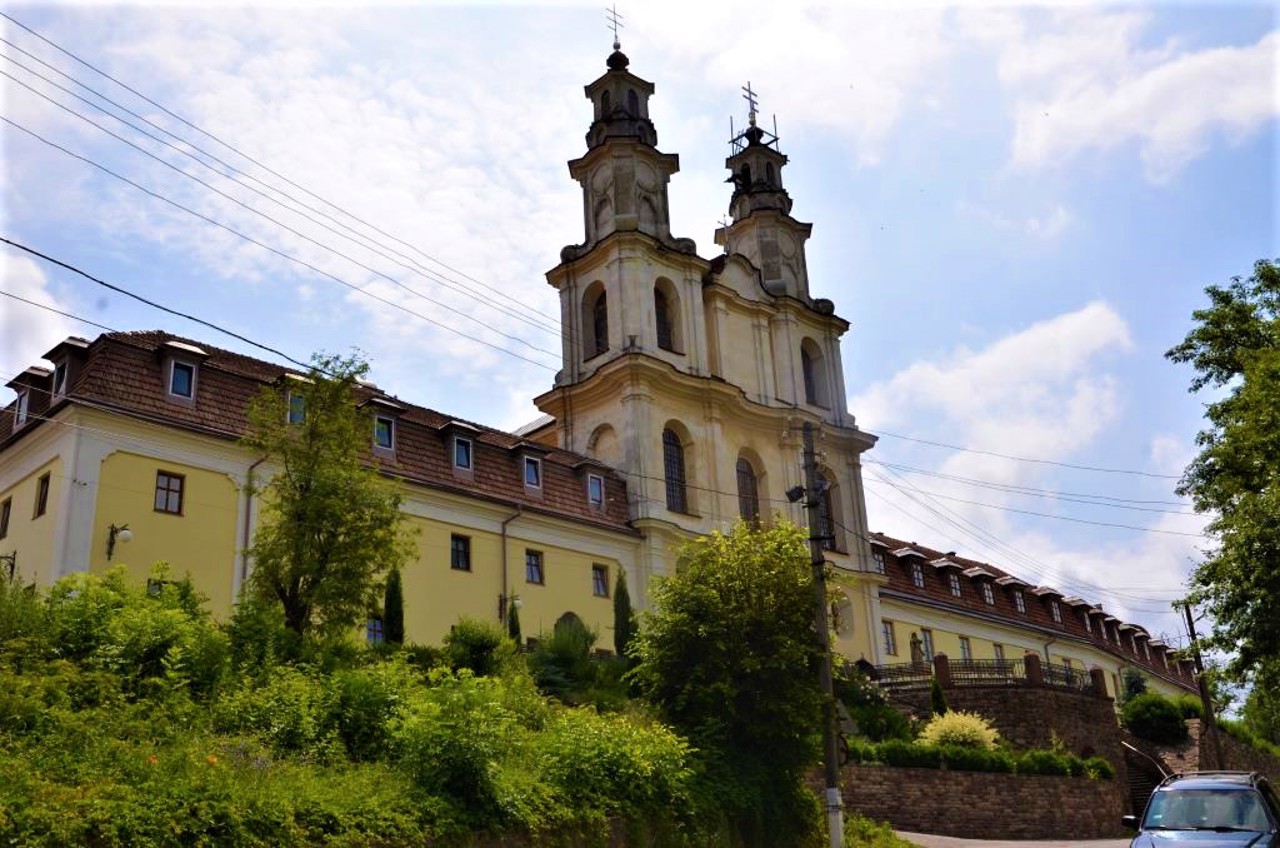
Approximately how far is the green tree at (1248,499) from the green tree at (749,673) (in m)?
8.60

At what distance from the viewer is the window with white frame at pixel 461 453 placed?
124 ft

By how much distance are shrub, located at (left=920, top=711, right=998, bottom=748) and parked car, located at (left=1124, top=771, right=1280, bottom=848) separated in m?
18.9

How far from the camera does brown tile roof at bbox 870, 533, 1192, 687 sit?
60.8 metres

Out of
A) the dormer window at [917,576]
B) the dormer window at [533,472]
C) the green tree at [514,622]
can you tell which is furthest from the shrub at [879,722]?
the dormer window at [917,576]

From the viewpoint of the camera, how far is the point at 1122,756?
142 ft

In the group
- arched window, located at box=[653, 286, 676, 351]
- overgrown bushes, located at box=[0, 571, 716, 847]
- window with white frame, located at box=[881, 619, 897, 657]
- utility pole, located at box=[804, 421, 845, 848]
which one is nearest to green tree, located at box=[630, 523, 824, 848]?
utility pole, located at box=[804, 421, 845, 848]

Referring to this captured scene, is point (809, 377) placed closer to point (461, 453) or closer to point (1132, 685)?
point (461, 453)

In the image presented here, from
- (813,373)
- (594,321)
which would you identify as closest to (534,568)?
(594,321)

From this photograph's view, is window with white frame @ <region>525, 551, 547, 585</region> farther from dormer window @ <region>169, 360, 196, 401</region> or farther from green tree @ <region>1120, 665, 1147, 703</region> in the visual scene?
green tree @ <region>1120, 665, 1147, 703</region>

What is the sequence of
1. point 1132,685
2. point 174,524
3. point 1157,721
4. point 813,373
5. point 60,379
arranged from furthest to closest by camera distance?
1. point 1132,685
2. point 813,373
3. point 1157,721
4. point 60,379
5. point 174,524

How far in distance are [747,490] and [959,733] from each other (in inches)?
680

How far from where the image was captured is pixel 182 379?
101 feet

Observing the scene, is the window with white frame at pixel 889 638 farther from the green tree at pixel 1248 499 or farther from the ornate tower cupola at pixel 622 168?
the green tree at pixel 1248 499

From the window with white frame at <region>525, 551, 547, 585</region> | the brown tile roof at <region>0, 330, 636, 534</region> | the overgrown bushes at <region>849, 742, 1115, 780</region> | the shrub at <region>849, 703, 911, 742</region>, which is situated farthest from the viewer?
the window with white frame at <region>525, 551, 547, 585</region>
